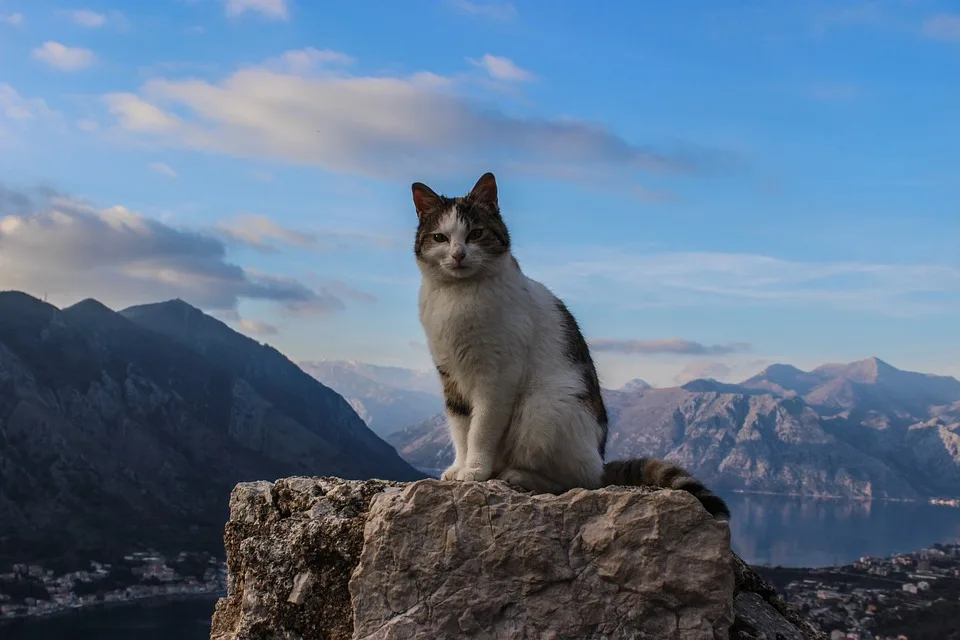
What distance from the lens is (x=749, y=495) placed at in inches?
6314

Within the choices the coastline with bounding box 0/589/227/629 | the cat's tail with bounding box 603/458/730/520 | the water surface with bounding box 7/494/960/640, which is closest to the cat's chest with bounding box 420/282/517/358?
the cat's tail with bounding box 603/458/730/520

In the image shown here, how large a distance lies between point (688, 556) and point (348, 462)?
101271 mm

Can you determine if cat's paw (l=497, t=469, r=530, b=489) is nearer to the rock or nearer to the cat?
the cat

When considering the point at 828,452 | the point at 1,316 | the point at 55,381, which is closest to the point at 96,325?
the point at 1,316

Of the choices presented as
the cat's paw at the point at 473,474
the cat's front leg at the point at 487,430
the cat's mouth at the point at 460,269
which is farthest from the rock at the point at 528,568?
the cat's mouth at the point at 460,269

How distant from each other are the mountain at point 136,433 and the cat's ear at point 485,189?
70934 millimetres

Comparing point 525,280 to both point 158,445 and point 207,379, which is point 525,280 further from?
point 207,379

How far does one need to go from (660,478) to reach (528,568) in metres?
1.31

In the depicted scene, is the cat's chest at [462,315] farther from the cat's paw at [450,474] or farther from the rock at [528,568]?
the rock at [528,568]

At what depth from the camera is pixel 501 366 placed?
5.50 meters

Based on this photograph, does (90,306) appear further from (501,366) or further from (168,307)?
(501,366)

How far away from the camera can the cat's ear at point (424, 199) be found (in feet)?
19.4

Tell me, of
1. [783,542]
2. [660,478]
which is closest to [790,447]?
[783,542]

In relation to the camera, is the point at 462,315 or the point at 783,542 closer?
the point at 462,315
